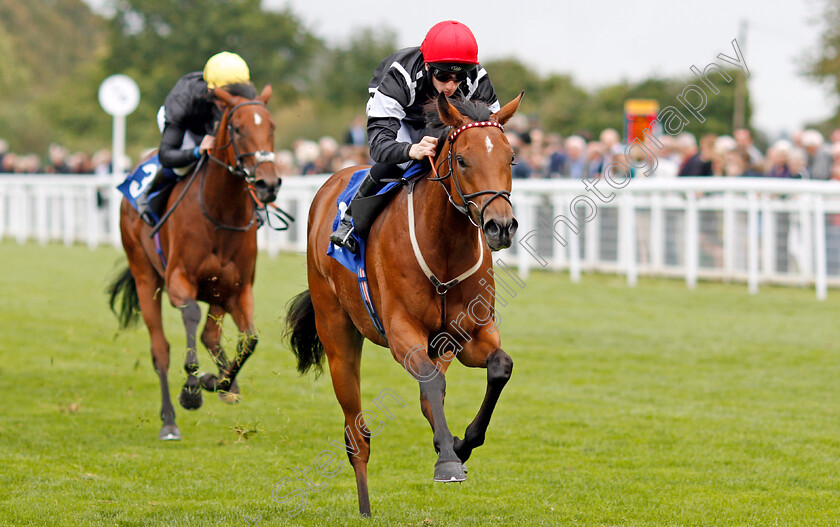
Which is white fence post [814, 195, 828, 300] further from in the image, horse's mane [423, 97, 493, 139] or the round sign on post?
the round sign on post

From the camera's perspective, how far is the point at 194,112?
23.9ft

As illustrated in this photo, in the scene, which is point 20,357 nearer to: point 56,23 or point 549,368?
point 549,368

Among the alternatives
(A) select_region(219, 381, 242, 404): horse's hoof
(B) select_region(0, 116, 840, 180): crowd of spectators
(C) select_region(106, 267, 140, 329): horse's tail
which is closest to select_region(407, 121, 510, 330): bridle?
(A) select_region(219, 381, 242, 404): horse's hoof

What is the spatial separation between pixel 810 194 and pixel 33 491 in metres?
9.48

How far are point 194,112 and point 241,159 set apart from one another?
88 cm

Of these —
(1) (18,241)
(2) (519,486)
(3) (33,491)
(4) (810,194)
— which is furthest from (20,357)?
(1) (18,241)

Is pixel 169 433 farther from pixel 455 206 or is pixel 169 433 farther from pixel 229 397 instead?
pixel 455 206

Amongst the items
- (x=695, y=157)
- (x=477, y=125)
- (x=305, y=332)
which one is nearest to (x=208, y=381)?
(x=305, y=332)

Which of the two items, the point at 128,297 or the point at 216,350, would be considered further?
the point at 128,297

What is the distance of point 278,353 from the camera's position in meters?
9.72

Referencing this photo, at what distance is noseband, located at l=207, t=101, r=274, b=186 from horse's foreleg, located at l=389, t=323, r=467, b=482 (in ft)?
7.71

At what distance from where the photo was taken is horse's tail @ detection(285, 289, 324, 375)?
582 cm

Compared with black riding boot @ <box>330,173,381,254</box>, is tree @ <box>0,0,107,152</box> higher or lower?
higher

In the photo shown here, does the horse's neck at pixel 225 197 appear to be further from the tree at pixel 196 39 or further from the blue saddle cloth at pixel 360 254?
the tree at pixel 196 39
